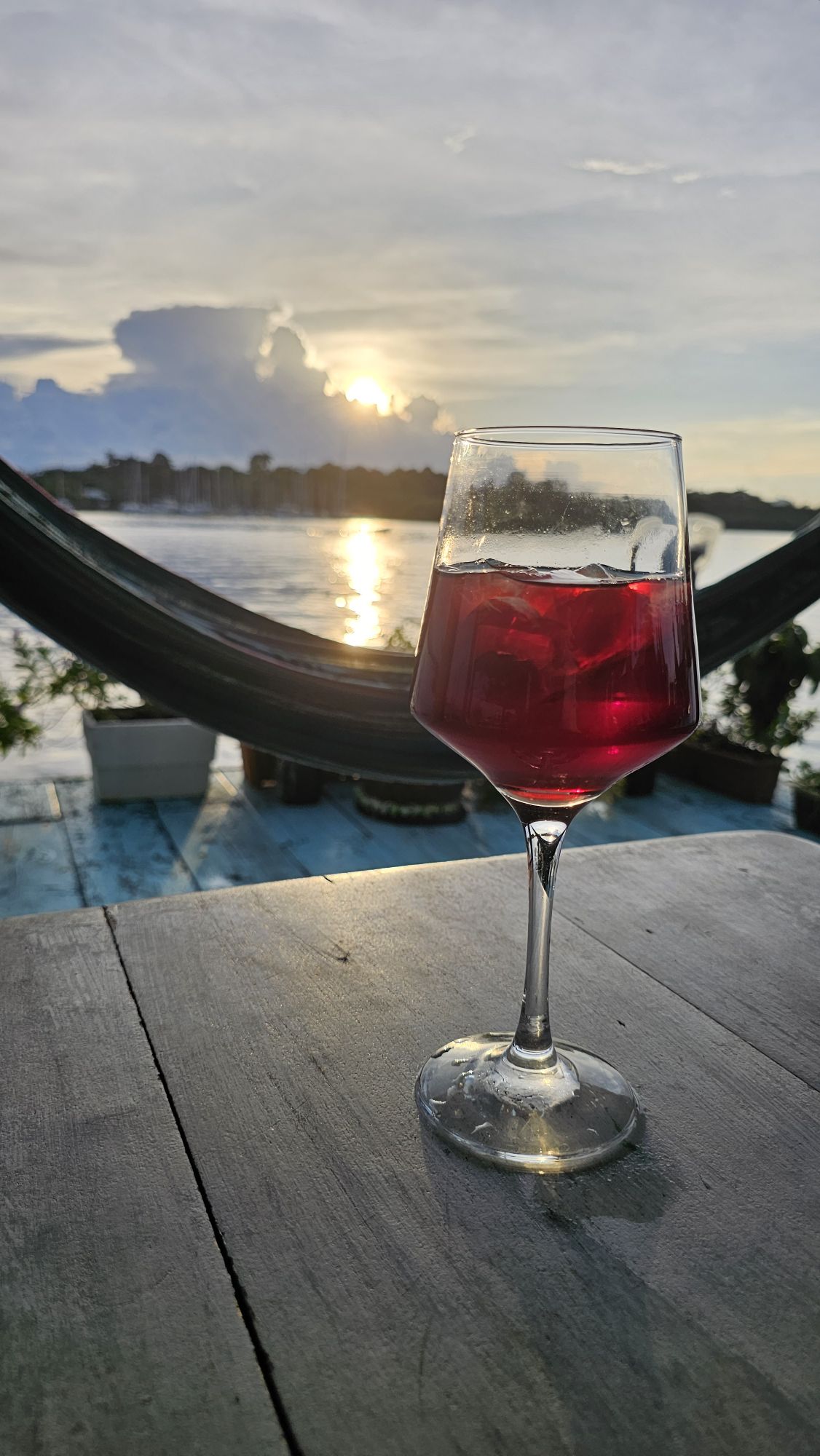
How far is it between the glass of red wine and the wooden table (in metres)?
0.03

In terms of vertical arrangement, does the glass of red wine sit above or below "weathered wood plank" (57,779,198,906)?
above

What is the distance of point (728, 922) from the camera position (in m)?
0.65

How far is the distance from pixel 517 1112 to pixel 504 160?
25.3 feet

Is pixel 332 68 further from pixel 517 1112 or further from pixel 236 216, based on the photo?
pixel 517 1112

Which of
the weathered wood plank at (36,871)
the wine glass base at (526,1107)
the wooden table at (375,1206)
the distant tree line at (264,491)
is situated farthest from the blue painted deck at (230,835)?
the wine glass base at (526,1107)

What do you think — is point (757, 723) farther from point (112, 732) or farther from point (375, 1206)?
point (375, 1206)

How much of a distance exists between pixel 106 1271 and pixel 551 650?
0.27 metres

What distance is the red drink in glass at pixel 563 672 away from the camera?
398 millimetres

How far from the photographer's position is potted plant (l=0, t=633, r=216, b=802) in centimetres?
316

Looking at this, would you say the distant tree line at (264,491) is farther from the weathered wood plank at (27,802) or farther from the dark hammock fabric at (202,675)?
the dark hammock fabric at (202,675)

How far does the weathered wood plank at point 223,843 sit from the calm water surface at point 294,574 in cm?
57

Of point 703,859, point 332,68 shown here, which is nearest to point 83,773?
point 703,859

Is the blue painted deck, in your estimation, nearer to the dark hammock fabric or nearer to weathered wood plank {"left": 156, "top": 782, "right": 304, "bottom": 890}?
weathered wood plank {"left": 156, "top": 782, "right": 304, "bottom": 890}

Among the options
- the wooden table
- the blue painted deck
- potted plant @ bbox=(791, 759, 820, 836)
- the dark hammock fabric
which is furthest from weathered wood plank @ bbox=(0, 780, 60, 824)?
the wooden table
